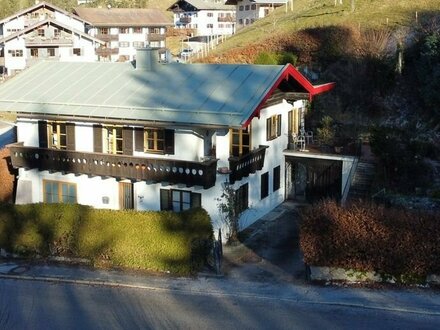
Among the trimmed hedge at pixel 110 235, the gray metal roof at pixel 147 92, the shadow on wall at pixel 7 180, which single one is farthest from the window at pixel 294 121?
the shadow on wall at pixel 7 180

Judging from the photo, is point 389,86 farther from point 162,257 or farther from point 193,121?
point 162,257

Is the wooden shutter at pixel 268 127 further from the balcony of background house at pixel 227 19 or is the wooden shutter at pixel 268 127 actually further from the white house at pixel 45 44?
the balcony of background house at pixel 227 19

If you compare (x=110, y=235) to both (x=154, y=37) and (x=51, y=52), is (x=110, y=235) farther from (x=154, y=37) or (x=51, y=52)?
(x=154, y=37)

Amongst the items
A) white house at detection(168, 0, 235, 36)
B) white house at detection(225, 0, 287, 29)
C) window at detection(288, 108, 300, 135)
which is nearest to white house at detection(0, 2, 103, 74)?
white house at detection(225, 0, 287, 29)

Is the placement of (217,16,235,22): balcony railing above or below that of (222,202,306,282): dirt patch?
above

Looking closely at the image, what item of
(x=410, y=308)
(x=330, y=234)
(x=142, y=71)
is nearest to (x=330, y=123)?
(x=142, y=71)

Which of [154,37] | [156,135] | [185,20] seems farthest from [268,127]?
[185,20]

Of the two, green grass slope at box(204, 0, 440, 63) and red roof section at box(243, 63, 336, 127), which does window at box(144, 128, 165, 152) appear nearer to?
red roof section at box(243, 63, 336, 127)
